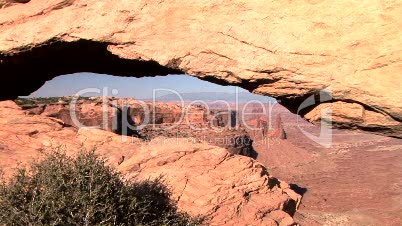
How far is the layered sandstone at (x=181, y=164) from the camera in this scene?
262 inches

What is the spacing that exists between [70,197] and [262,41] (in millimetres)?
3065

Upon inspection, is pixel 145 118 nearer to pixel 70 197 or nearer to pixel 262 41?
pixel 70 197

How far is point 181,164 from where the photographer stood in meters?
7.13

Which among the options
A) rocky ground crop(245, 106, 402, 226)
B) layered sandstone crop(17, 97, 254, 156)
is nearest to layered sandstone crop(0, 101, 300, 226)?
layered sandstone crop(17, 97, 254, 156)

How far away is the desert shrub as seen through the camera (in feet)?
13.3

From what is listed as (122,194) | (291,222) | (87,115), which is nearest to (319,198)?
(87,115)

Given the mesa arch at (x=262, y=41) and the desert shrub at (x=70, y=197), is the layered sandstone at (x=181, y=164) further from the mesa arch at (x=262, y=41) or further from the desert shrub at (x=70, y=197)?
the mesa arch at (x=262, y=41)

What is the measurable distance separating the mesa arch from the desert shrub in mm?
1761

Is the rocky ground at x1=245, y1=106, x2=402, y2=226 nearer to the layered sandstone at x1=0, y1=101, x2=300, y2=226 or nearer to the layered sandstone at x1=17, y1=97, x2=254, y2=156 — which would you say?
the layered sandstone at x1=17, y1=97, x2=254, y2=156

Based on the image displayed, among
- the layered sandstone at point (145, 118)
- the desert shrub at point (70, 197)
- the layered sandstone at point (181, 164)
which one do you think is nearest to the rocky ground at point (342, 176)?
the layered sandstone at point (145, 118)

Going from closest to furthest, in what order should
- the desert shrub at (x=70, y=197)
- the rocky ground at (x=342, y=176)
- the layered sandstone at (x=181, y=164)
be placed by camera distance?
the desert shrub at (x=70, y=197)
the layered sandstone at (x=181, y=164)
the rocky ground at (x=342, y=176)

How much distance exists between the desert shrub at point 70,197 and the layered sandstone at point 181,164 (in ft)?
4.59

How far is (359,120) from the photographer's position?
4387 mm

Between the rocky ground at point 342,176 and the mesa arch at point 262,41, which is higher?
the mesa arch at point 262,41
